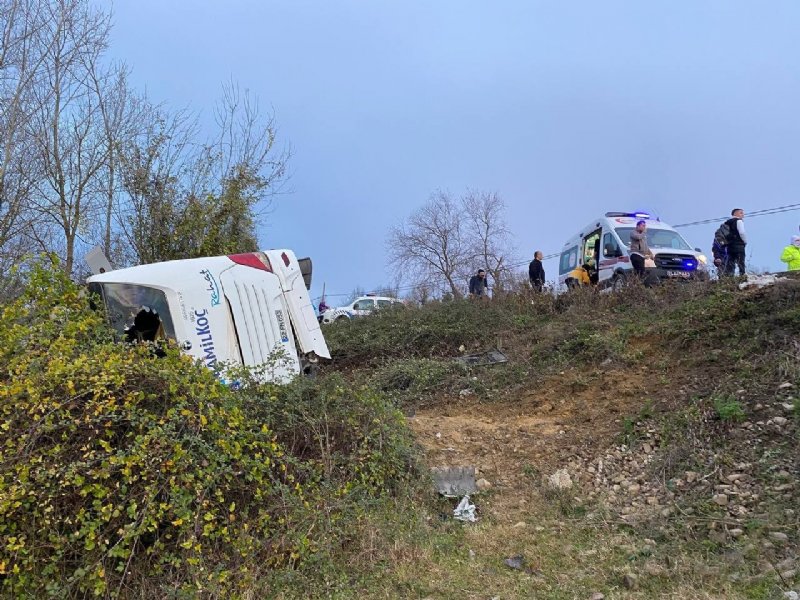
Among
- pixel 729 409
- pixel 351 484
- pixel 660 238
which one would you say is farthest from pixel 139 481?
pixel 660 238

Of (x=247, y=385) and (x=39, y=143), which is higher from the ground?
(x=39, y=143)

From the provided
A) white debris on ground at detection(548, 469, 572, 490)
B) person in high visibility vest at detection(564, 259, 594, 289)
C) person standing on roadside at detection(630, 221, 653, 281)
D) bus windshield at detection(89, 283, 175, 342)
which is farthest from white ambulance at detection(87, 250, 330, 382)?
person in high visibility vest at detection(564, 259, 594, 289)

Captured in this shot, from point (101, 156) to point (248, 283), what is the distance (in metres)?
7.58

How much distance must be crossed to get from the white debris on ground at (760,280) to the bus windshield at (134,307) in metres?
8.26

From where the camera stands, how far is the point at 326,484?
409 cm

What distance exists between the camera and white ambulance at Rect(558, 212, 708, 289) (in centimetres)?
1135

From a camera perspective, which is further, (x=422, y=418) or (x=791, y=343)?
(x=422, y=418)

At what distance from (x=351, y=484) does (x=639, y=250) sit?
29.9 feet

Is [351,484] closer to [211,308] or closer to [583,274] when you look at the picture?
[211,308]

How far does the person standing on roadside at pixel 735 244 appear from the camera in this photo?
10.6 meters

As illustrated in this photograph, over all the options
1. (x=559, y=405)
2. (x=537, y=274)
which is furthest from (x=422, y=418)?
(x=537, y=274)

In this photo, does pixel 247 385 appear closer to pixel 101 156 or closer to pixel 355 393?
pixel 355 393

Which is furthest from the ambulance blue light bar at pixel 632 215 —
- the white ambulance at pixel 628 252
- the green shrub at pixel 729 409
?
the green shrub at pixel 729 409

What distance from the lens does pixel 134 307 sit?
595cm
